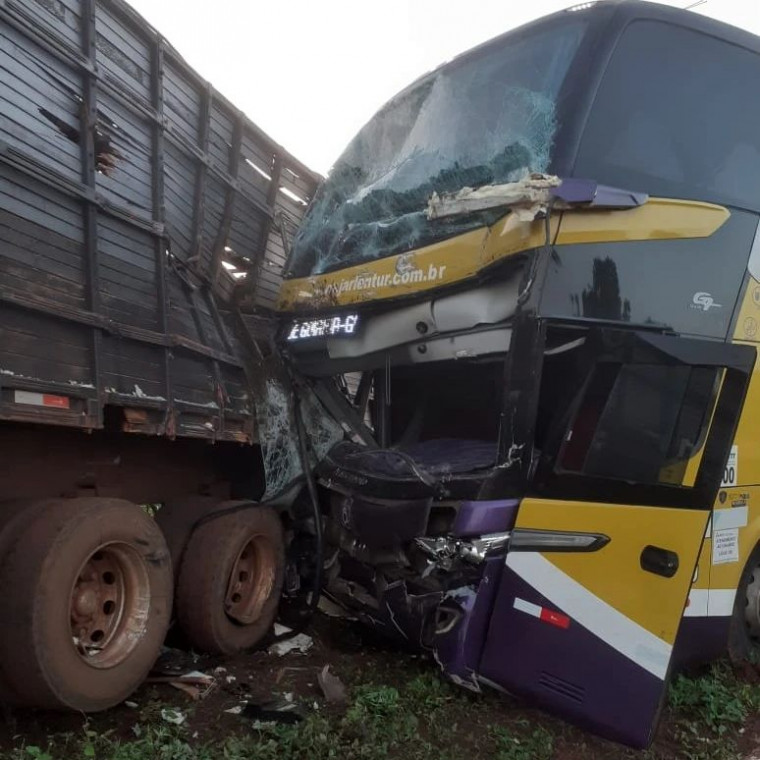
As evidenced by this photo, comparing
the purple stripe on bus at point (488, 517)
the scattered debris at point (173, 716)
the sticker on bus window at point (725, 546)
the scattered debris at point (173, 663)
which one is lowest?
the scattered debris at point (173, 663)

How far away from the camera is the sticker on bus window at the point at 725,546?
12.4 ft

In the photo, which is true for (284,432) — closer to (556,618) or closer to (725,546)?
(556,618)

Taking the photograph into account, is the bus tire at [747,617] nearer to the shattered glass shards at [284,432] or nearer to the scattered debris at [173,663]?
the shattered glass shards at [284,432]

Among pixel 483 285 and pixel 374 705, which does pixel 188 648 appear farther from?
pixel 483 285

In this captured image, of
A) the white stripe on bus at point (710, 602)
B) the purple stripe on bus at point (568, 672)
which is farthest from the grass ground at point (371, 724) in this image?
the white stripe on bus at point (710, 602)

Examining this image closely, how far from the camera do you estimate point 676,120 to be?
12.5 ft

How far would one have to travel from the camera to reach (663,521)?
341 centimetres

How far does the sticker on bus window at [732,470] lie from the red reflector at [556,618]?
43.2 inches

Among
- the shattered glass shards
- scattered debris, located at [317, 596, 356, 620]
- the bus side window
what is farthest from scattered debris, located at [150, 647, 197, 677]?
the bus side window

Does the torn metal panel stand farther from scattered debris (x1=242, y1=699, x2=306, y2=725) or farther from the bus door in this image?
scattered debris (x1=242, y1=699, x2=306, y2=725)

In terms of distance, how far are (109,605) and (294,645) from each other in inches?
53.5

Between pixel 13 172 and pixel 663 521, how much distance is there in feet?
10.5

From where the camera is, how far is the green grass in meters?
2.90

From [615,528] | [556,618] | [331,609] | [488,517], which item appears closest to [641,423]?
[615,528]
